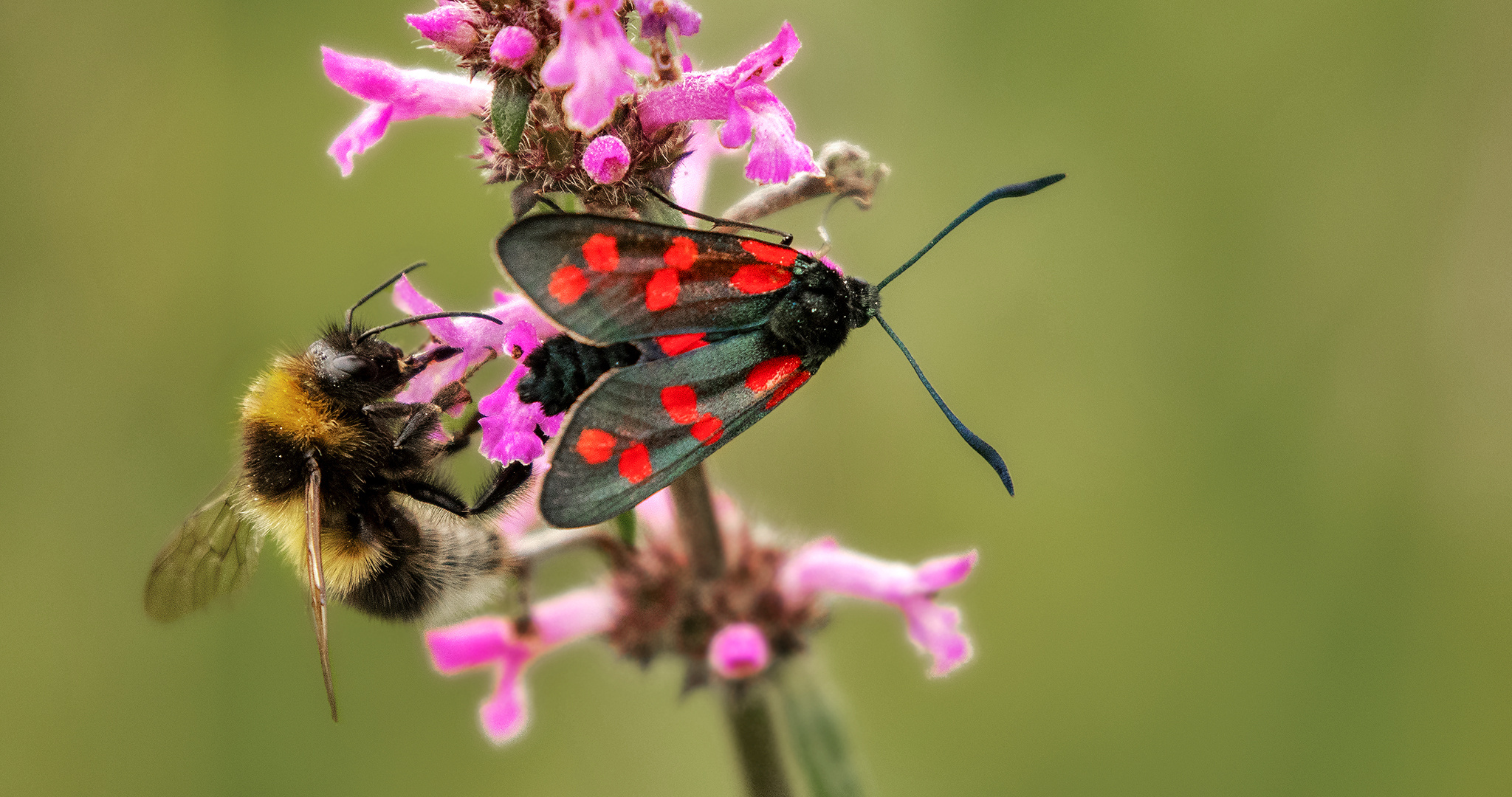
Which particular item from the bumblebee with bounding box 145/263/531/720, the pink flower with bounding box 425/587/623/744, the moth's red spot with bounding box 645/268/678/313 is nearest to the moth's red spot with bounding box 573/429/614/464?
the moth's red spot with bounding box 645/268/678/313

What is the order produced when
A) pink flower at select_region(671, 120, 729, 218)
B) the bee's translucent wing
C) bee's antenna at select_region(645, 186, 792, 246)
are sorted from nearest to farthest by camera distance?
bee's antenna at select_region(645, 186, 792, 246)
pink flower at select_region(671, 120, 729, 218)
the bee's translucent wing

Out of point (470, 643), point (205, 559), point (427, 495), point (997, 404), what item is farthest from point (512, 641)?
point (997, 404)

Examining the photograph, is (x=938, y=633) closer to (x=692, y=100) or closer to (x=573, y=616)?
(x=573, y=616)

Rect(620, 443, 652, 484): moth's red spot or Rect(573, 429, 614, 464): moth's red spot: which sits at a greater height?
Rect(573, 429, 614, 464): moth's red spot

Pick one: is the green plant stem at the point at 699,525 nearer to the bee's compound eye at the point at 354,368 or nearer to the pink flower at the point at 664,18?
the bee's compound eye at the point at 354,368

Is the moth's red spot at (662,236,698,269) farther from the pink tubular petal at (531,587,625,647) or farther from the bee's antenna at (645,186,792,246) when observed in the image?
the pink tubular petal at (531,587,625,647)

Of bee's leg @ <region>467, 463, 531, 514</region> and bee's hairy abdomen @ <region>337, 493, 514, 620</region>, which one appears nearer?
bee's leg @ <region>467, 463, 531, 514</region>

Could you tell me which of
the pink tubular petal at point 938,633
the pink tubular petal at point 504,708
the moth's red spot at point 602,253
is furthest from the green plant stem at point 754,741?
the moth's red spot at point 602,253
